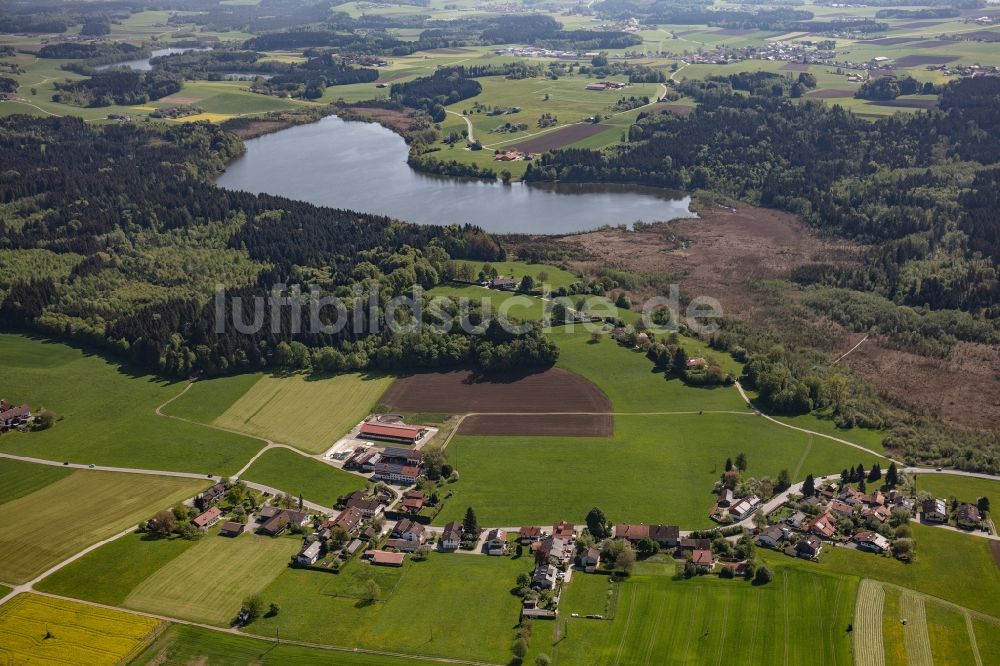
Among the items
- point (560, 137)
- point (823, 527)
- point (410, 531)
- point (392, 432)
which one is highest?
point (560, 137)

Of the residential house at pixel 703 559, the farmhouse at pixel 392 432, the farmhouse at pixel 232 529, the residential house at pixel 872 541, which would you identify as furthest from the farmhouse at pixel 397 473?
the residential house at pixel 872 541

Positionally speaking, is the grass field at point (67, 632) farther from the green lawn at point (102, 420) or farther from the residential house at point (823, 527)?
the residential house at point (823, 527)

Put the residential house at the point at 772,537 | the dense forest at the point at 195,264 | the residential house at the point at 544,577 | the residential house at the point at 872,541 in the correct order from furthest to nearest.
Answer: the dense forest at the point at 195,264
the residential house at the point at 772,537
the residential house at the point at 872,541
the residential house at the point at 544,577

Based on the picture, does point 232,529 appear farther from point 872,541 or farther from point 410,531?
point 872,541

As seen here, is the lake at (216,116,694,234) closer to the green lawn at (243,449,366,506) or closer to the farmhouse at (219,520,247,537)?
the green lawn at (243,449,366,506)

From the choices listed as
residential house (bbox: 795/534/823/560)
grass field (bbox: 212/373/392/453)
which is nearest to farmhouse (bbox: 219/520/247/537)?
grass field (bbox: 212/373/392/453)

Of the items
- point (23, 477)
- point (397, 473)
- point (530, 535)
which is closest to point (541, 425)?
point (397, 473)
